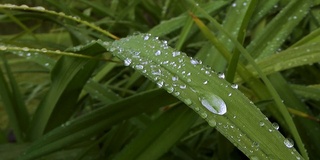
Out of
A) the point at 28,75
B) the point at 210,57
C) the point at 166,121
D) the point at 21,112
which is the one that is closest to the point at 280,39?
the point at 210,57

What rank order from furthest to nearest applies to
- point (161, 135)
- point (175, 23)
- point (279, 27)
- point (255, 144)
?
point (175, 23) < point (279, 27) < point (161, 135) < point (255, 144)

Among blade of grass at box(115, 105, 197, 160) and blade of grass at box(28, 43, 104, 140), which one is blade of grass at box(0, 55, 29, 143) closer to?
blade of grass at box(28, 43, 104, 140)

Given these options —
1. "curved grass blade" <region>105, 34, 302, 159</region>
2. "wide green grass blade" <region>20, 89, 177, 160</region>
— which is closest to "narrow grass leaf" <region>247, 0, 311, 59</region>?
"wide green grass blade" <region>20, 89, 177, 160</region>

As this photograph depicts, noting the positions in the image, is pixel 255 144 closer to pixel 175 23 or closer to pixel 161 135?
pixel 161 135

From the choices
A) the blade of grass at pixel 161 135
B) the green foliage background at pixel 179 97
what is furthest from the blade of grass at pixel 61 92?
the blade of grass at pixel 161 135

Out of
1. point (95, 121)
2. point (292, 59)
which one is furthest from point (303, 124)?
point (95, 121)

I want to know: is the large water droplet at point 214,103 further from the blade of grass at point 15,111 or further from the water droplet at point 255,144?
the blade of grass at point 15,111
